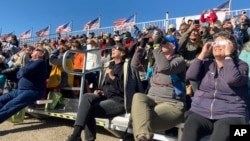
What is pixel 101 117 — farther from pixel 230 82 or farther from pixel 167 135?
pixel 230 82

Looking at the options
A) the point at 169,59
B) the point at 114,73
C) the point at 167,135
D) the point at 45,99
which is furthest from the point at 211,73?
the point at 45,99

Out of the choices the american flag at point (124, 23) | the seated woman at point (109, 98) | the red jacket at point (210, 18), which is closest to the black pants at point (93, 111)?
the seated woman at point (109, 98)

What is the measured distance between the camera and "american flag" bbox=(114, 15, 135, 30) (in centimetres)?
1381

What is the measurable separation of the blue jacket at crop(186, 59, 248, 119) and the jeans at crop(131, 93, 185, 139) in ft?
1.08

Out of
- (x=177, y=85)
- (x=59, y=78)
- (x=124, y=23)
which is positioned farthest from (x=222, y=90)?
(x=124, y=23)

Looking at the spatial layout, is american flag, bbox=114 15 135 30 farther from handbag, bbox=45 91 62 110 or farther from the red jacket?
handbag, bbox=45 91 62 110

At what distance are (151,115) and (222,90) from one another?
32.4 inches

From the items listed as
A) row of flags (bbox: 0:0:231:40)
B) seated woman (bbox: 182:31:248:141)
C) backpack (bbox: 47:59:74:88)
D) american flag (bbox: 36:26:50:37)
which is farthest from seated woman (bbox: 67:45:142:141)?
american flag (bbox: 36:26:50:37)

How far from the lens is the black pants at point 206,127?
315 centimetres

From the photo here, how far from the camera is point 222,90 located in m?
3.49

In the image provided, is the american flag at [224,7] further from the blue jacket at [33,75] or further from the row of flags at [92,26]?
the blue jacket at [33,75]

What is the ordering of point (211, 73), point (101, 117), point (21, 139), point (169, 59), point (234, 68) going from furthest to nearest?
point (21, 139) → point (101, 117) → point (169, 59) → point (211, 73) → point (234, 68)

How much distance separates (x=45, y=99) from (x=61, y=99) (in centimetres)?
37

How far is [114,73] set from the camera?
16.2 ft
